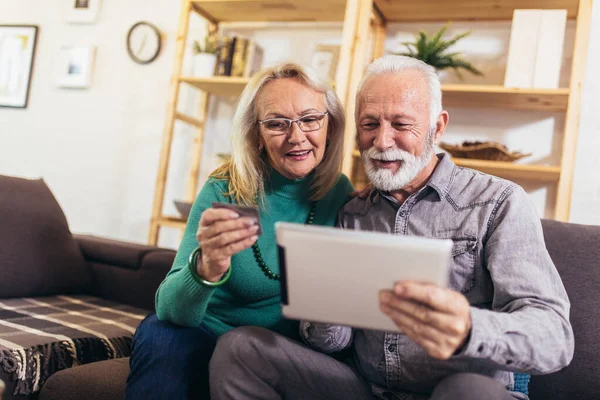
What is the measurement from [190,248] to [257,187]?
0.80ft

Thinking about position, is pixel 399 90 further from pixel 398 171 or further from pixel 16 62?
pixel 16 62

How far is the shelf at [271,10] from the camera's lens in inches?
105

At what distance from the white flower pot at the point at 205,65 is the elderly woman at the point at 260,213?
1.33 meters

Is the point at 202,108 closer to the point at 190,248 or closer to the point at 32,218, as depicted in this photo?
the point at 32,218

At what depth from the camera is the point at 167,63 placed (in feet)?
10.4

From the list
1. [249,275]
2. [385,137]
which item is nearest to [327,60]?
[385,137]

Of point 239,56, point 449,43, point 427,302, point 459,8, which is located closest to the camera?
point 427,302

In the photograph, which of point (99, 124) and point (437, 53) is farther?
point (99, 124)

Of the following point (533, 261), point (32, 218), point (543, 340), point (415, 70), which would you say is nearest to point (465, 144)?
point (415, 70)

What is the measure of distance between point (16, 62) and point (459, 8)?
2539 mm

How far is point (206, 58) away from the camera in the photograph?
2.79 meters

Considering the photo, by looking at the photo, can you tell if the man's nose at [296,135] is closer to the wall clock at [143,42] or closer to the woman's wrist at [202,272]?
the woman's wrist at [202,272]

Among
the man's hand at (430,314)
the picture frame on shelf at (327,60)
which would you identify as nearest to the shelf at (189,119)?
the picture frame on shelf at (327,60)

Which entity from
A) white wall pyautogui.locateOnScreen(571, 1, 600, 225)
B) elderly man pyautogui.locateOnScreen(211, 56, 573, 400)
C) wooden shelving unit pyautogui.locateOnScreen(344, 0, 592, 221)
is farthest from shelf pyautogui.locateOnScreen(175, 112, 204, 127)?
white wall pyautogui.locateOnScreen(571, 1, 600, 225)
